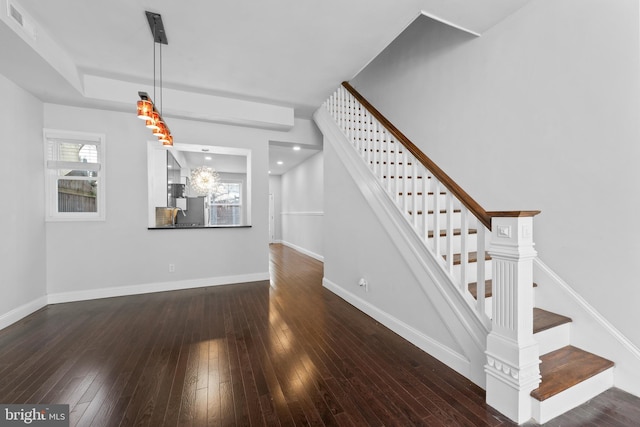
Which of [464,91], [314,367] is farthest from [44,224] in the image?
[464,91]

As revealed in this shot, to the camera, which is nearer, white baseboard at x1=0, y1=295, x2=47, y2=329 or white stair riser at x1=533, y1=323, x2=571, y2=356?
white stair riser at x1=533, y1=323, x2=571, y2=356

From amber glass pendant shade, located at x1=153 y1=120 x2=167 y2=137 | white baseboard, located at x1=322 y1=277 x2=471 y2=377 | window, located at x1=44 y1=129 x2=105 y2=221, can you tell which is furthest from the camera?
window, located at x1=44 y1=129 x2=105 y2=221

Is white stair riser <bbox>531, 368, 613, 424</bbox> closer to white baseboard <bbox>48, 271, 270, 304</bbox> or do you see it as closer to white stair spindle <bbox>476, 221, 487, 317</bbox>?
white stair spindle <bbox>476, 221, 487, 317</bbox>

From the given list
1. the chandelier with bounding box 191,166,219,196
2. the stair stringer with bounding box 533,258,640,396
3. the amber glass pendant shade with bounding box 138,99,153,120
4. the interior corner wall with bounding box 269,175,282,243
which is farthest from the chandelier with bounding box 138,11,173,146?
the interior corner wall with bounding box 269,175,282,243

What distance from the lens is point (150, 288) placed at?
3.91 metres

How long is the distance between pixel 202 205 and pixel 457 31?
4991 millimetres

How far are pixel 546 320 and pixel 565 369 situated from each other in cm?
33

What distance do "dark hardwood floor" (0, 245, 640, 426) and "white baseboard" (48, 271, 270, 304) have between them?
1.02 feet

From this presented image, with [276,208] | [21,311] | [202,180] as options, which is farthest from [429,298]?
[276,208]

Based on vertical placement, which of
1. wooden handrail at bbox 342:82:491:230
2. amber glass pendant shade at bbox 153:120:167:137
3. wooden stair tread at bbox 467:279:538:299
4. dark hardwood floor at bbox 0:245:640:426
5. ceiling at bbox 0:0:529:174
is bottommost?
dark hardwood floor at bbox 0:245:640:426

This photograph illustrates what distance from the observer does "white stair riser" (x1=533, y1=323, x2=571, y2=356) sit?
1.85 metres

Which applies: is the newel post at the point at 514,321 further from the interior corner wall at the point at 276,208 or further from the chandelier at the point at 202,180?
the interior corner wall at the point at 276,208

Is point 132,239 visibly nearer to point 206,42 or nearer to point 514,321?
point 206,42

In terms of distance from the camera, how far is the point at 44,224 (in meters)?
3.45
